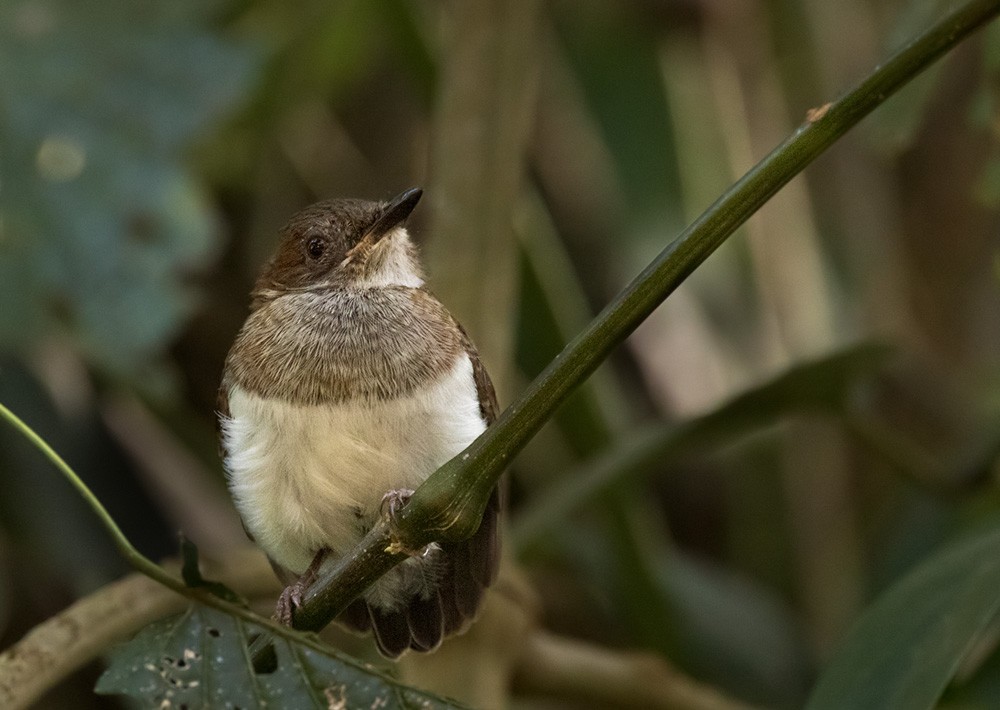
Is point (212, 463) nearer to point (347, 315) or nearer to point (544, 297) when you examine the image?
point (544, 297)

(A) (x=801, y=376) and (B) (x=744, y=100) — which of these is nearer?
(A) (x=801, y=376)

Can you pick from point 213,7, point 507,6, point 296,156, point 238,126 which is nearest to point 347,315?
point 507,6

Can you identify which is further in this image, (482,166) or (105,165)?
(105,165)

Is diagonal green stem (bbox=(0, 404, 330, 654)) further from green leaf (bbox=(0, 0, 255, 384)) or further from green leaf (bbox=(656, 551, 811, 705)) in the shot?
green leaf (bbox=(656, 551, 811, 705))

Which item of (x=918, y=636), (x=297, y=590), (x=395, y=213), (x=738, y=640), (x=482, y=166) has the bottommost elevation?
(x=738, y=640)

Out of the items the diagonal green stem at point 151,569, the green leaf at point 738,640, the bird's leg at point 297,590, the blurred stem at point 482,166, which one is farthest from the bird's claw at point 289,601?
the green leaf at point 738,640

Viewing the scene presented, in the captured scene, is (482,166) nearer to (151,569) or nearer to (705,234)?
(151,569)

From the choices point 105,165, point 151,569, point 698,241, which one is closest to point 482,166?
point 105,165
